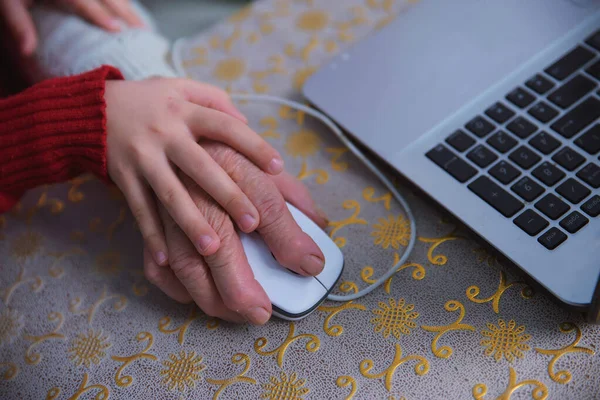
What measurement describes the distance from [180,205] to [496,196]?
10.8 inches

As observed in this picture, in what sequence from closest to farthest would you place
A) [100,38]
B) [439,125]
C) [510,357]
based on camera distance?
1. [510,357]
2. [439,125]
3. [100,38]

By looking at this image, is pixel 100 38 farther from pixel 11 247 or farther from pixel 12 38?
pixel 11 247

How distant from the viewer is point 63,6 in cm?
71

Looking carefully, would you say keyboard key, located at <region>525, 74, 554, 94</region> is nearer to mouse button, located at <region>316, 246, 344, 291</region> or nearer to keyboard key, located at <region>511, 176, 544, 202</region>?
keyboard key, located at <region>511, 176, 544, 202</region>

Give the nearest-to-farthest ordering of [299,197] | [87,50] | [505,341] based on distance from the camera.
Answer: [505,341] < [299,197] < [87,50]

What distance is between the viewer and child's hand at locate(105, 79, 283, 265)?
1.59 feet

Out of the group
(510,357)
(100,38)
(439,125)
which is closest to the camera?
(510,357)

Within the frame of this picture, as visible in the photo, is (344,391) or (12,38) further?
(12,38)

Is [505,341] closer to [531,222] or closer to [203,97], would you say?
[531,222]

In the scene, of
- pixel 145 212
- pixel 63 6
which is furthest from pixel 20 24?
pixel 145 212

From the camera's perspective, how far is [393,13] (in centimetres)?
69

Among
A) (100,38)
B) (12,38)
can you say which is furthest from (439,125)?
(12,38)

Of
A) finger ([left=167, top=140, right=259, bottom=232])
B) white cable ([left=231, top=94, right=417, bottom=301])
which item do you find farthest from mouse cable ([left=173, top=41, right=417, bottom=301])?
finger ([left=167, top=140, right=259, bottom=232])

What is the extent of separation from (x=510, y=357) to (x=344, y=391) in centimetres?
13
